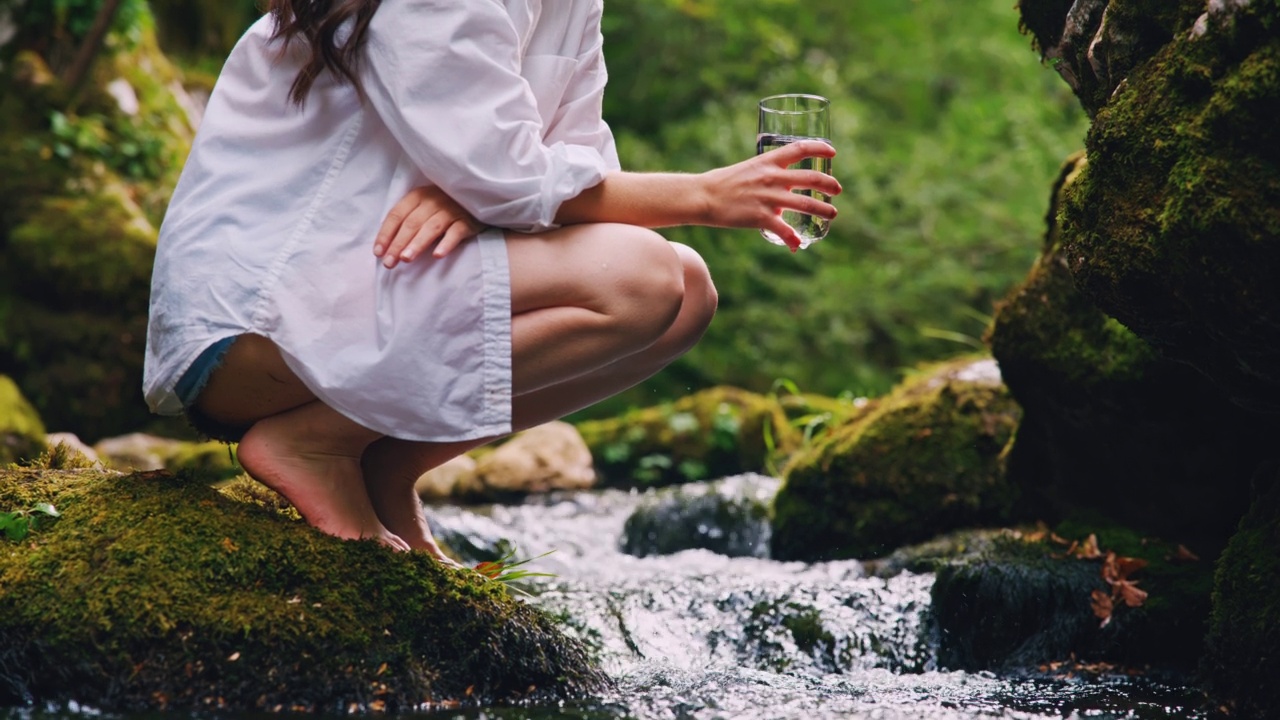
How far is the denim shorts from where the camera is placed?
2.38 m

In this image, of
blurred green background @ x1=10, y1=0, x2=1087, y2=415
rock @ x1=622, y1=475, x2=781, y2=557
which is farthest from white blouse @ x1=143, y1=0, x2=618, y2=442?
blurred green background @ x1=10, y1=0, x2=1087, y2=415

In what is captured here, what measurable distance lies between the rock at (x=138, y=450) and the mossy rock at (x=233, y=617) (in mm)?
3362

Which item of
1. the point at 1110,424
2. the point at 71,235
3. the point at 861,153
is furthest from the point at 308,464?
the point at 861,153

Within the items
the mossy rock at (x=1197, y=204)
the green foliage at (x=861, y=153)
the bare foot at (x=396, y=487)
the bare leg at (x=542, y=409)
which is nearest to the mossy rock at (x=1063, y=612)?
the mossy rock at (x=1197, y=204)

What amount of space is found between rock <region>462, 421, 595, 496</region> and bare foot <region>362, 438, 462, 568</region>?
358 cm

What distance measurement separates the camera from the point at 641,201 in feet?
8.11

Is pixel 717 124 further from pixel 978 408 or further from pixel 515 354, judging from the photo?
pixel 515 354

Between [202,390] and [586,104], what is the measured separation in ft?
3.49

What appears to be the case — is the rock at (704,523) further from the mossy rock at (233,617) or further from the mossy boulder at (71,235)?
the mossy boulder at (71,235)

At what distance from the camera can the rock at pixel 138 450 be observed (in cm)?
573

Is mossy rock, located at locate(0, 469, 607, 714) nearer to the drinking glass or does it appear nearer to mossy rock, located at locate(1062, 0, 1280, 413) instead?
the drinking glass

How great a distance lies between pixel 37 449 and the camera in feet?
16.7

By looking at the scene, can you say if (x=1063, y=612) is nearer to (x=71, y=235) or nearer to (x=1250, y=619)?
(x=1250, y=619)

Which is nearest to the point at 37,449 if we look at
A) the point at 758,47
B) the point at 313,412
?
the point at 313,412
